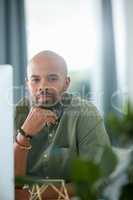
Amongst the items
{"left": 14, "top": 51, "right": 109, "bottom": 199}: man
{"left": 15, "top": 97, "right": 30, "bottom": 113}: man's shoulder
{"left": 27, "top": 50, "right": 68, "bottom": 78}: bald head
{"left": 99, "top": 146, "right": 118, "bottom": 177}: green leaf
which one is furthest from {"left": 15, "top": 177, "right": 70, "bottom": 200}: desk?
{"left": 99, "top": 146, "right": 118, "bottom": 177}: green leaf

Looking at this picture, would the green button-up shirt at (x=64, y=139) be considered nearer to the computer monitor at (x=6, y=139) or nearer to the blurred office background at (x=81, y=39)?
the blurred office background at (x=81, y=39)

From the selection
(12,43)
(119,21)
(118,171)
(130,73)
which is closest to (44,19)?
(12,43)

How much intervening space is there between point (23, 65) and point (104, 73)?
376 mm

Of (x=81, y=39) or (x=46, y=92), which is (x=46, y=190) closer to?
(x=46, y=92)

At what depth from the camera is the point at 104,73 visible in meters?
1.64

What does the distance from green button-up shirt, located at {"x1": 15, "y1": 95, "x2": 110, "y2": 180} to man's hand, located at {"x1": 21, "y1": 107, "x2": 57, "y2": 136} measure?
20mm

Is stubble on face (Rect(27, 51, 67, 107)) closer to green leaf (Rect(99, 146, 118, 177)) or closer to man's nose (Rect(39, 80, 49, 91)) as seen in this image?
man's nose (Rect(39, 80, 49, 91))

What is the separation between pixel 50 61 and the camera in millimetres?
1600

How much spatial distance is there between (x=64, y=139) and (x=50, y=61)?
1.17 ft

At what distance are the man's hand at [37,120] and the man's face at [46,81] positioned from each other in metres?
0.04

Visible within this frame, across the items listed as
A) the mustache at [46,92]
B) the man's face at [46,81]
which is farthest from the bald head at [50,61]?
the mustache at [46,92]

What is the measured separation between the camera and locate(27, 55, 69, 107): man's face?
157cm

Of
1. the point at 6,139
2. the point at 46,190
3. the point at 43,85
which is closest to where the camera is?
Answer: the point at 6,139

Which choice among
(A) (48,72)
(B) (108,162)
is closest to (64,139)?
(A) (48,72)
